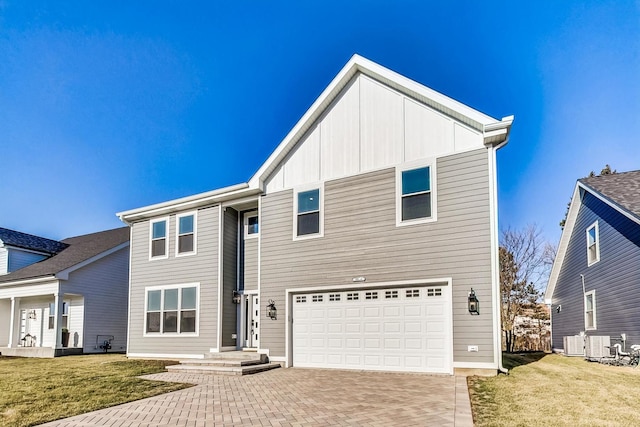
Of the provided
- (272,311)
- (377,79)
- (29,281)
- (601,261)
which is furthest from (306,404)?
(29,281)

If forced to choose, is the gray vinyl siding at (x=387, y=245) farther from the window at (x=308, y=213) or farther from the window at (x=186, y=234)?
the window at (x=186, y=234)

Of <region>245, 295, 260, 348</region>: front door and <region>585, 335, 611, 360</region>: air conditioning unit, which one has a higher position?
<region>245, 295, 260, 348</region>: front door

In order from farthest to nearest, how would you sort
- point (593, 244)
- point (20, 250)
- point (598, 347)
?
1. point (20, 250)
2. point (593, 244)
3. point (598, 347)

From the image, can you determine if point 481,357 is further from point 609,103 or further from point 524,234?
point 524,234

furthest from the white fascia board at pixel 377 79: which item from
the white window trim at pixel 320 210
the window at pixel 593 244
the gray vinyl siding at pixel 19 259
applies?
the gray vinyl siding at pixel 19 259

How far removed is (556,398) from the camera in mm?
7125

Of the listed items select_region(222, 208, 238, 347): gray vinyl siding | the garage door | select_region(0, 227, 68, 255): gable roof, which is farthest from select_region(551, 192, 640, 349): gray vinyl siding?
select_region(0, 227, 68, 255): gable roof

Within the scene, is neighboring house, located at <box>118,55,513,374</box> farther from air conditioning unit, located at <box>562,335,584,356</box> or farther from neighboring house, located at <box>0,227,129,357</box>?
air conditioning unit, located at <box>562,335,584,356</box>

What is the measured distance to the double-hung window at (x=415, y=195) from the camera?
1073 cm

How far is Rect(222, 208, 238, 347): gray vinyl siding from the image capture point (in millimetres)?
14117

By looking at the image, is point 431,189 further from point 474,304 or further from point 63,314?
point 63,314

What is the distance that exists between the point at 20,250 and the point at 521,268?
2728cm

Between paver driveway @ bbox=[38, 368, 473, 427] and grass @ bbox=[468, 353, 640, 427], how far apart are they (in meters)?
0.36

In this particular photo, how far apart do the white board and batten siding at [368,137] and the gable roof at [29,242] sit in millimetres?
15943
